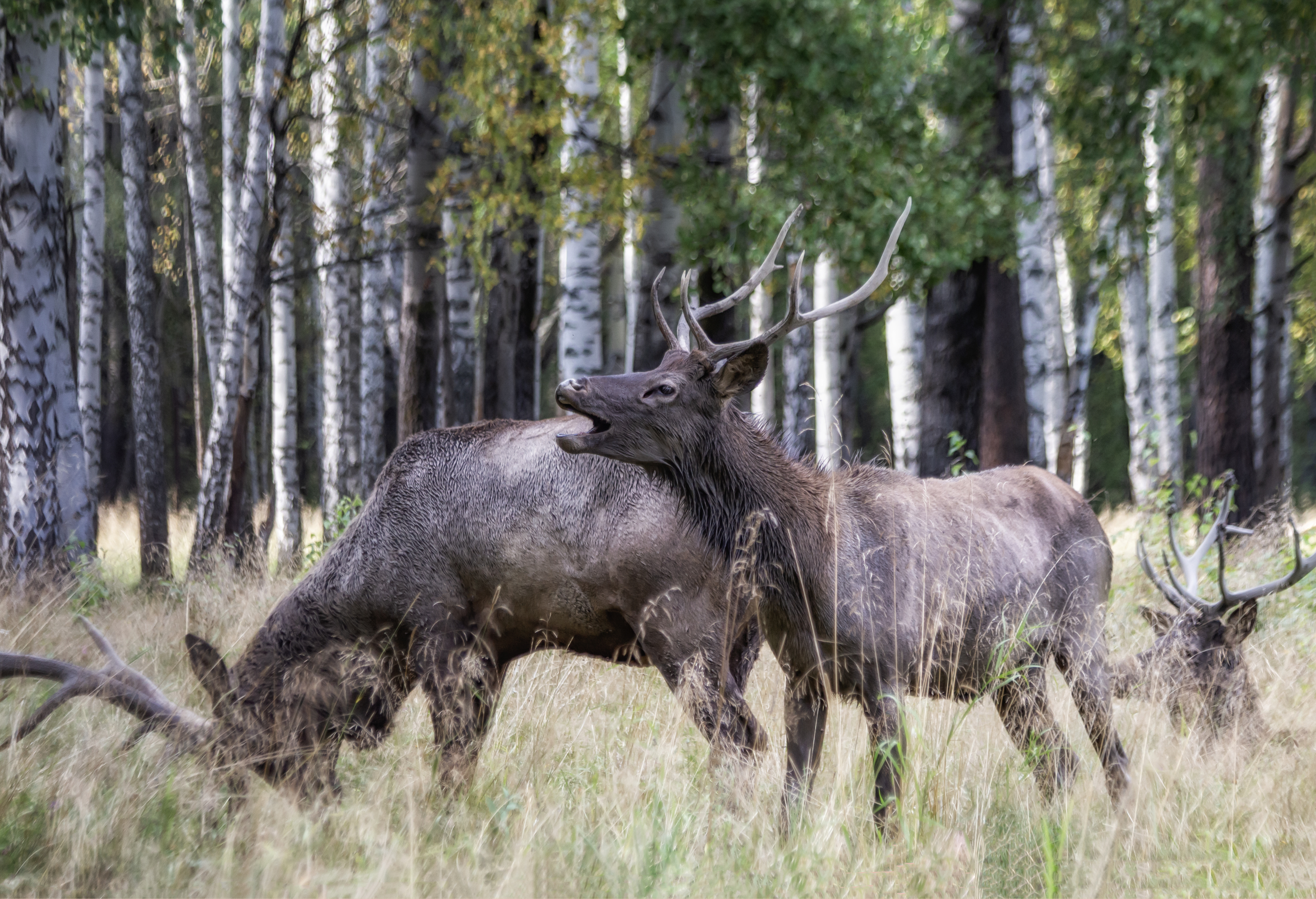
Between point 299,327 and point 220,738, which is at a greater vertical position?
point 299,327

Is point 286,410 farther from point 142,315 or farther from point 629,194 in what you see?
point 629,194

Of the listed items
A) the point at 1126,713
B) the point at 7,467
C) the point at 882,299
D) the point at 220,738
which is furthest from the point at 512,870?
the point at 882,299

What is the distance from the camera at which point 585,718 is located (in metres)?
4.28

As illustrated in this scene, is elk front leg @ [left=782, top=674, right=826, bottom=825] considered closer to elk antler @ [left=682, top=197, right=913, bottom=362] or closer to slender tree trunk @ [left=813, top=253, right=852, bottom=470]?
elk antler @ [left=682, top=197, right=913, bottom=362]

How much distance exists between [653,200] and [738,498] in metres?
4.31

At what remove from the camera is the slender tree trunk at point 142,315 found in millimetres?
10586

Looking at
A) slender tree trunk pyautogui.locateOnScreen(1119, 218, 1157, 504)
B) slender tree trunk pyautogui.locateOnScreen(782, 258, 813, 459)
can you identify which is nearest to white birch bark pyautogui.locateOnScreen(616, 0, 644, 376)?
slender tree trunk pyautogui.locateOnScreen(782, 258, 813, 459)

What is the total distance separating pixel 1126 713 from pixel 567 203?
509 cm

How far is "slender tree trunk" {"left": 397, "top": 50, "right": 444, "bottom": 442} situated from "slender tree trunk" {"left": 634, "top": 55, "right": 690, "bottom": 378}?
5.51 feet

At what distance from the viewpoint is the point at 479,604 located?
4461mm

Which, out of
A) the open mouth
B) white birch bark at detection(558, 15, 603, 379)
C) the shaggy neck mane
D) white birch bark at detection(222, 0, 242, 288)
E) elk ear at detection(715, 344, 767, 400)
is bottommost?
the shaggy neck mane

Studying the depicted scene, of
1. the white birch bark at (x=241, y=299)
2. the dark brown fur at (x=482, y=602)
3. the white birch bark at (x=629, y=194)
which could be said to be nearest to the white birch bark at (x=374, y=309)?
the white birch bark at (x=241, y=299)

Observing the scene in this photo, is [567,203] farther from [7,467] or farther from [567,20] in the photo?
[7,467]

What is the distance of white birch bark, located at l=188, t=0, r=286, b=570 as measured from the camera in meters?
8.48
